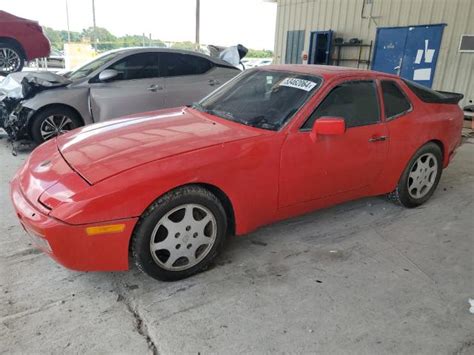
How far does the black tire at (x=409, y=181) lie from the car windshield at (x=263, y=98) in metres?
1.40

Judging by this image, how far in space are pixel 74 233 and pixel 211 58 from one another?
16.0 feet

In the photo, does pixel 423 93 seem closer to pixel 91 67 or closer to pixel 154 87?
pixel 154 87

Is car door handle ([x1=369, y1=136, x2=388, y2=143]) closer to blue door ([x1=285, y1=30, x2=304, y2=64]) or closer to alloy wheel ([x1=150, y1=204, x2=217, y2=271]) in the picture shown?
alloy wheel ([x1=150, y1=204, x2=217, y2=271])

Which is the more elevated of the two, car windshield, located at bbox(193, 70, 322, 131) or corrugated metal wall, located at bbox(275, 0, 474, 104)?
corrugated metal wall, located at bbox(275, 0, 474, 104)

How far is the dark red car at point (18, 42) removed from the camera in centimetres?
858

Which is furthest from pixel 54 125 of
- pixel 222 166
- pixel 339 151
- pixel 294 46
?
pixel 294 46

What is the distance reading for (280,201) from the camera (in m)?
2.99

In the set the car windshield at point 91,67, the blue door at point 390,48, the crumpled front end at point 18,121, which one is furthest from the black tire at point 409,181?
the blue door at point 390,48

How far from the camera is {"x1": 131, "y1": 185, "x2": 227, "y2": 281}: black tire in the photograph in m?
2.41

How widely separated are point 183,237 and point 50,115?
3763 millimetres

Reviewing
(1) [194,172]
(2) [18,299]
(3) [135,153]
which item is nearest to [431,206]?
(1) [194,172]

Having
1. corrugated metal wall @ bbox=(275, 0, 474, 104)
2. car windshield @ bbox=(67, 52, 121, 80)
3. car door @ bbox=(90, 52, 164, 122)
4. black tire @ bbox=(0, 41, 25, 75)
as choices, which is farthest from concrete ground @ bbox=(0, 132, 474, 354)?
corrugated metal wall @ bbox=(275, 0, 474, 104)

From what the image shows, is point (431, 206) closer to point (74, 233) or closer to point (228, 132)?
point (228, 132)

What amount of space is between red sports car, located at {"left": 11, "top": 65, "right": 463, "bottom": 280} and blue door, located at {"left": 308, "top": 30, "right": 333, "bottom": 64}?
29.3 ft
